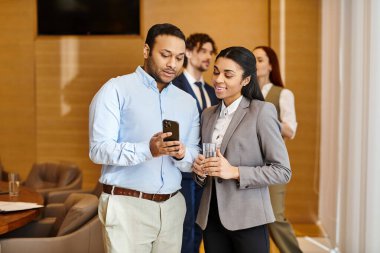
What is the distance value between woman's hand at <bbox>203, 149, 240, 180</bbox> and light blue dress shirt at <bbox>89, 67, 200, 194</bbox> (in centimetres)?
14

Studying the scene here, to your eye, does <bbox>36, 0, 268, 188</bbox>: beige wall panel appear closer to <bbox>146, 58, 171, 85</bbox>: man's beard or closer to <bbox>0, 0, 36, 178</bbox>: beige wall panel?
<bbox>0, 0, 36, 178</bbox>: beige wall panel

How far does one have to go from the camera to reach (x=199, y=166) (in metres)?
2.32

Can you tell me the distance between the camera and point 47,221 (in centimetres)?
385

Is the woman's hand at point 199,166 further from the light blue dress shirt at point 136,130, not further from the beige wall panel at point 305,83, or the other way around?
the beige wall panel at point 305,83

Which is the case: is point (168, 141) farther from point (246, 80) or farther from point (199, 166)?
point (246, 80)

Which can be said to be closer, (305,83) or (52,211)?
(52,211)

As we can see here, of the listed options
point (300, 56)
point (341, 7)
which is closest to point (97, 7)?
point (300, 56)

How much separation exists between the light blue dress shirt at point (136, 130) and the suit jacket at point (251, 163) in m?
0.19

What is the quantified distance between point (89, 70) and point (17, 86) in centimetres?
90

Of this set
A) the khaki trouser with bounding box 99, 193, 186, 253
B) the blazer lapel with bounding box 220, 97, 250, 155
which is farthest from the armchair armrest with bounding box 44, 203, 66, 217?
the blazer lapel with bounding box 220, 97, 250, 155

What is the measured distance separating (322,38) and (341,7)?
0.93 metres

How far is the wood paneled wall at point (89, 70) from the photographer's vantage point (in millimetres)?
5961

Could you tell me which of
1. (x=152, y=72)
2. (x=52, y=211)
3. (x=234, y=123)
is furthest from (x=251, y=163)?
(x=52, y=211)

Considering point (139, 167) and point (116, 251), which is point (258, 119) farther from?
point (116, 251)
